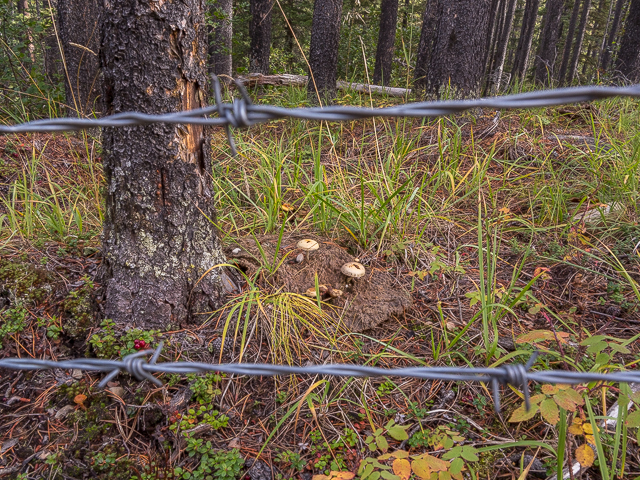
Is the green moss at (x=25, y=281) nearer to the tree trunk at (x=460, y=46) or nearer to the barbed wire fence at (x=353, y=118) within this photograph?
the barbed wire fence at (x=353, y=118)

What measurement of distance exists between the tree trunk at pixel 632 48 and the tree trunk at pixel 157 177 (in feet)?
25.2

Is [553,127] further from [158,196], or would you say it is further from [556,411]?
[158,196]

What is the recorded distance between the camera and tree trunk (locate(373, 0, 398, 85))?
1034 cm

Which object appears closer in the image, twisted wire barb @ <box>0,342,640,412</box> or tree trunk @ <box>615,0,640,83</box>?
twisted wire barb @ <box>0,342,640,412</box>

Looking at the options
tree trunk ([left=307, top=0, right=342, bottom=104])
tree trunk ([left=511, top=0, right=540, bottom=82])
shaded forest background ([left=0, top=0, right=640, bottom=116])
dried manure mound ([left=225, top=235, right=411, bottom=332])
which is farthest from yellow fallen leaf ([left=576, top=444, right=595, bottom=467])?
tree trunk ([left=511, top=0, right=540, bottom=82])

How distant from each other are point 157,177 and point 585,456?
2.13 meters

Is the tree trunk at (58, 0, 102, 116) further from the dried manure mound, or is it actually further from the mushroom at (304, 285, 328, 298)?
the mushroom at (304, 285, 328, 298)

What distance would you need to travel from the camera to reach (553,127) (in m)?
4.15

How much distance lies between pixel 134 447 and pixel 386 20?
11.4 m

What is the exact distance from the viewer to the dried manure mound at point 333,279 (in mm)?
2301

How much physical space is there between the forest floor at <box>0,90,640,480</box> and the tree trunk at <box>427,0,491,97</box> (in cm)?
155

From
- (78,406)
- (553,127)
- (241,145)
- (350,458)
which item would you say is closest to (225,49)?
(241,145)

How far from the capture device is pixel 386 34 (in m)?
10.5

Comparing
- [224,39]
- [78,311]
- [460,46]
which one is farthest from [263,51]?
[78,311]
